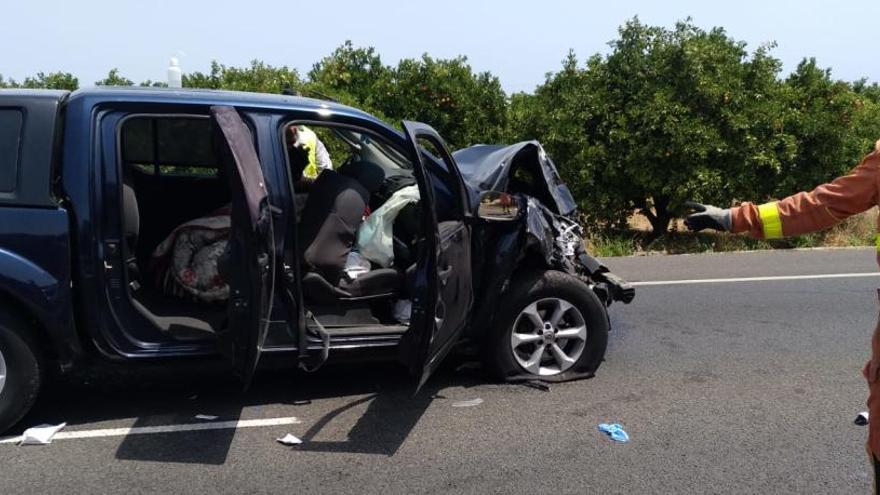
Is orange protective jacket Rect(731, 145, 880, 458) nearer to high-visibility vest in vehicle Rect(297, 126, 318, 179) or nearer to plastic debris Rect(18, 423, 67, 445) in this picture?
plastic debris Rect(18, 423, 67, 445)

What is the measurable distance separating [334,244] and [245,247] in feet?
2.78

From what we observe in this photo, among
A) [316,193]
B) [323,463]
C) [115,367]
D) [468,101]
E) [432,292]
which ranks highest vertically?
[468,101]

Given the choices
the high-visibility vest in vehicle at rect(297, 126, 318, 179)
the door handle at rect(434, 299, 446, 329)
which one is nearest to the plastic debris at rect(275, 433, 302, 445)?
the door handle at rect(434, 299, 446, 329)

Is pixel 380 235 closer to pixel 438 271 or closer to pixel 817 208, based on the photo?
pixel 438 271

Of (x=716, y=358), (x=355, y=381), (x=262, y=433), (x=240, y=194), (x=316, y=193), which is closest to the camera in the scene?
(x=240, y=194)

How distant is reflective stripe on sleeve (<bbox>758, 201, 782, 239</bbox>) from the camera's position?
9.16 feet

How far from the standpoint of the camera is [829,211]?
273 cm

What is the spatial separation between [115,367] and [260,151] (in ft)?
4.57

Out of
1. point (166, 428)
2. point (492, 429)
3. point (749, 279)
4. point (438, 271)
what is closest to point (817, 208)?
point (438, 271)

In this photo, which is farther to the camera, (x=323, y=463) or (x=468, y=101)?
(x=468, y=101)

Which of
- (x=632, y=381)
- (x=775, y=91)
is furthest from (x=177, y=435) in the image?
(x=775, y=91)

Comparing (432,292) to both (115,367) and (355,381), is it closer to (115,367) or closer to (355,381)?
(355,381)

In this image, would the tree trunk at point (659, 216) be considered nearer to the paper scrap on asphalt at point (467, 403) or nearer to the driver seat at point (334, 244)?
the paper scrap on asphalt at point (467, 403)

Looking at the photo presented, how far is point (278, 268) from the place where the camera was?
4090mm
